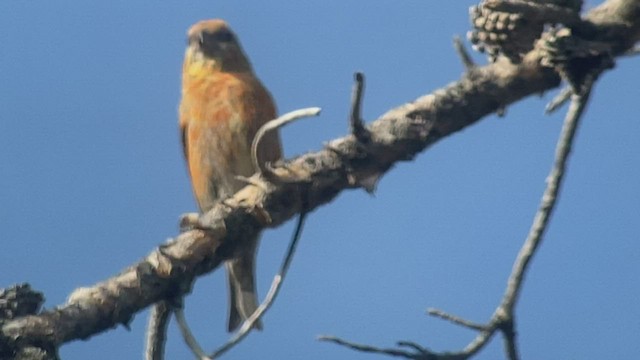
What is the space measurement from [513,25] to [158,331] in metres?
0.92

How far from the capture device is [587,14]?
218 cm

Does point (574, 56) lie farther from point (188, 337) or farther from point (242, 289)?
point (242, 289)

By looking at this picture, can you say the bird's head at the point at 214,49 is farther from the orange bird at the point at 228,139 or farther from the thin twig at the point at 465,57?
the thin twig at the point at 465,57

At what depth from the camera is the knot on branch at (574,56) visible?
2084 mm

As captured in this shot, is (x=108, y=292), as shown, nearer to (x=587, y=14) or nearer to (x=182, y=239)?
(x=182, y=239)

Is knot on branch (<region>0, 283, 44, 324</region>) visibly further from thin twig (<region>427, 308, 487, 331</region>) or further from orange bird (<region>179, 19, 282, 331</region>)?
orange bird (<region>179, 19, 282, 331</region>)

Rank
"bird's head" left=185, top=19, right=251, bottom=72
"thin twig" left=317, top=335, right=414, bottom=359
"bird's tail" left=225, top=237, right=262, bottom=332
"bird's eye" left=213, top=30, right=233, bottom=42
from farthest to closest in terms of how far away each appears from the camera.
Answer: "bird's eye" left=213, top=30, right=233, bottom=42 → "bird's head" left=185, top=19, right=251, bottom=72 → "bird's tail" left=225, top=237, right=262, bottom=332 → "thin twig" left=317, top=335, right=414, bottom=359

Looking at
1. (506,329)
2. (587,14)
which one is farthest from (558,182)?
(587,14)

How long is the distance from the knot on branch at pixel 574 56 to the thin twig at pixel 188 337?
0.83 meters

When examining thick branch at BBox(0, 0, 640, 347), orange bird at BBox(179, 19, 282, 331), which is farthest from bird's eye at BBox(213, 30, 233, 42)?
thick branch at BBox(0, 0, 640, 347)

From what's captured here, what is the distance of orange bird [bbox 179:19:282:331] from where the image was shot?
13.8 feet

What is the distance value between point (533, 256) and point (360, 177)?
443mm

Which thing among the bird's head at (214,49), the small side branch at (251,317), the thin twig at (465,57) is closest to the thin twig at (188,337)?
the small side branch at (251,317)

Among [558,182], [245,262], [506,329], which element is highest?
[245,262]
